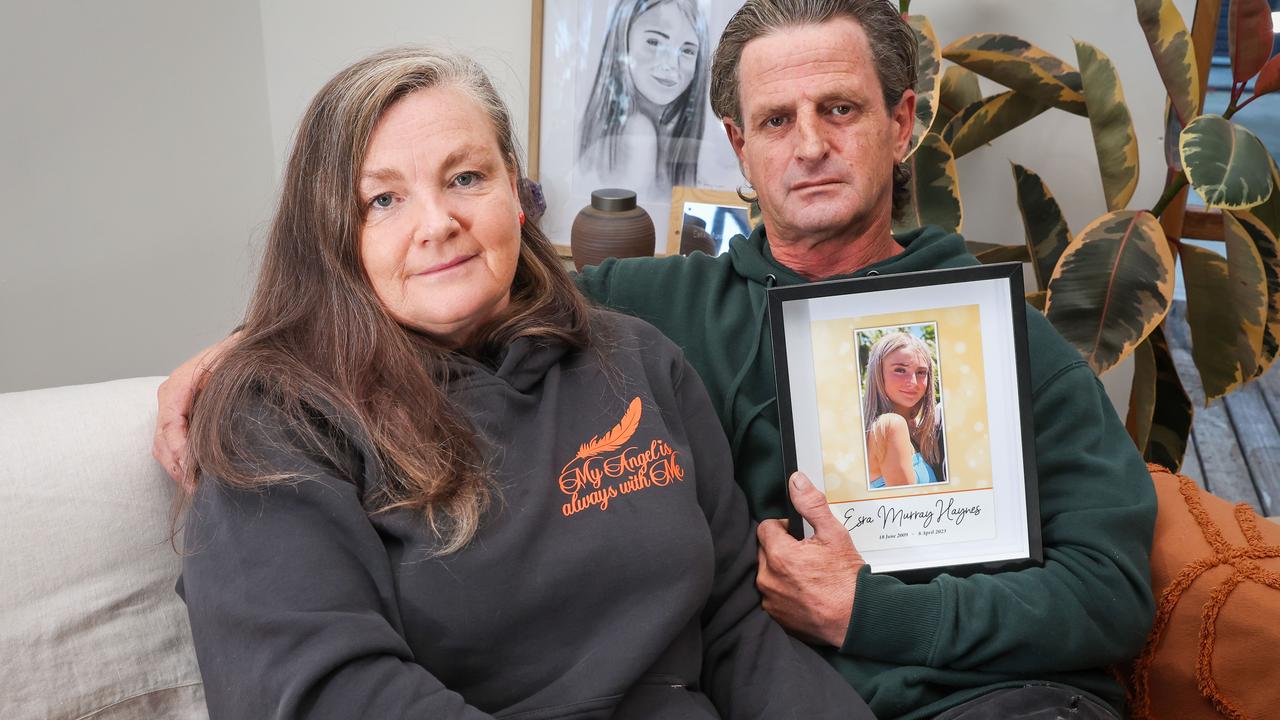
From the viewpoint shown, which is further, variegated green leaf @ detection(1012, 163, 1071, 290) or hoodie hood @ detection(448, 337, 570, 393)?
variegated green leaf @ detection(1012, 163, 1071, 290)

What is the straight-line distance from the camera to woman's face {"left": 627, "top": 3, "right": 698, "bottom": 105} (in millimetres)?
2859

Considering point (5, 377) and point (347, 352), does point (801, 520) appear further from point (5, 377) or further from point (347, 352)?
point (5, 377)

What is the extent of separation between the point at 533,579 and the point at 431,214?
416 mm

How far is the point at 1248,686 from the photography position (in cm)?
129

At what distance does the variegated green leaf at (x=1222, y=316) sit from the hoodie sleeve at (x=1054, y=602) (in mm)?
940

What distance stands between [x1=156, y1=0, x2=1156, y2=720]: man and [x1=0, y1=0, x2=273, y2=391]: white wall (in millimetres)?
1216

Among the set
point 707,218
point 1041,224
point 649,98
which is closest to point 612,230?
point 707,218

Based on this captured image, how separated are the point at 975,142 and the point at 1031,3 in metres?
0.46

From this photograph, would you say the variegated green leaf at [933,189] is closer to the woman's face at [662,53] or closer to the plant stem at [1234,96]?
the plant stem at [1234,96]

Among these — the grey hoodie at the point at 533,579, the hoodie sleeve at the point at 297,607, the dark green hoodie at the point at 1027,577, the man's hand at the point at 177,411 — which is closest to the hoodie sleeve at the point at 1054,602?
the dark green hoodie at the point at 1027,577

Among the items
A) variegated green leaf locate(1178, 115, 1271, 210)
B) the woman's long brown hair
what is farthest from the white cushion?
variegated green leaf locate(1178, 115, 1271, 210)

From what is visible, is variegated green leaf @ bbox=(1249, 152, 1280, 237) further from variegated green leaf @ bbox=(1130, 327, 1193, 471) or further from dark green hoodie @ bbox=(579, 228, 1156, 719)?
dark green hoodie @ bbox=(579, 228, 1156, 719)

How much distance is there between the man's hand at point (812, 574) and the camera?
1.30 m

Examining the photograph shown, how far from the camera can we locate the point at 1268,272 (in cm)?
213
